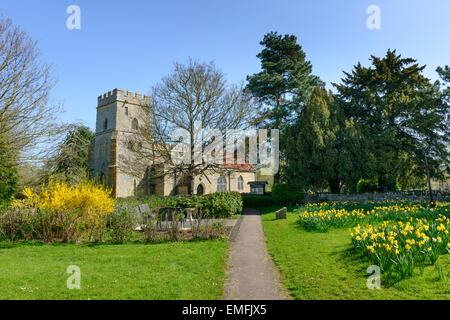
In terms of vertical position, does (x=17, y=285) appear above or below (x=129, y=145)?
below

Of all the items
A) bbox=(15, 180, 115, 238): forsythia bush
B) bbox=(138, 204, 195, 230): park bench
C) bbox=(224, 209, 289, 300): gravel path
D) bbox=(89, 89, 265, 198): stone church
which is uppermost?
bbox=(89, 89, 265, 198): stone church

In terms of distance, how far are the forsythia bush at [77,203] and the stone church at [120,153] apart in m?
19.9

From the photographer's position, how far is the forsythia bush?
10.4 metres

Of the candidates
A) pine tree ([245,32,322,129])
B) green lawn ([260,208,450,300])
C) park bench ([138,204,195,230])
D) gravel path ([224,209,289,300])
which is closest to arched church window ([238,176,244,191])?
pine tree ([245,32,322,129])

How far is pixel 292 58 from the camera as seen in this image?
30.1 meters

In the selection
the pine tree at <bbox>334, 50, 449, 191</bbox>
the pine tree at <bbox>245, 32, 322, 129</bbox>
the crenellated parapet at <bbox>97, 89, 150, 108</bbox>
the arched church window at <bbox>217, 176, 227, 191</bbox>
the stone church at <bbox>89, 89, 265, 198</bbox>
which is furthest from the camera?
the arched church window at <bbox>217, 176, 227, 191</bbox>

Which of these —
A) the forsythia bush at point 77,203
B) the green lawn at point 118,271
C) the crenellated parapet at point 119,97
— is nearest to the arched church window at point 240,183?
the crenellated parapet at point 119,97

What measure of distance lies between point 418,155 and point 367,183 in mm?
8700

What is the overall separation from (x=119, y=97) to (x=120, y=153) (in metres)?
7.65

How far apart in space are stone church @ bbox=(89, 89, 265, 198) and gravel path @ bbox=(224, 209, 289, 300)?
22546 mm

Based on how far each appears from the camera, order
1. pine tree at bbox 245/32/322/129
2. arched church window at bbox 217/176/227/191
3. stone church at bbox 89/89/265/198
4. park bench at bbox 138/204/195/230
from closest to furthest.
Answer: park bench at bbox 138/204/195/230, pine tree at bbox 245/32/322/129, stone church at bbox 89/89/265/198, arched church window at bbox 217/176/227/191

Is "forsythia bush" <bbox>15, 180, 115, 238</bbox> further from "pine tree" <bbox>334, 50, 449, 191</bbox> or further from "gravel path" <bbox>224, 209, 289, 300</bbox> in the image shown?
"pine tree" <bbox>334, 50, 449, 191</bbox>
